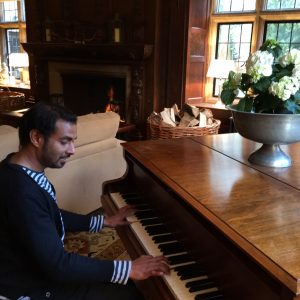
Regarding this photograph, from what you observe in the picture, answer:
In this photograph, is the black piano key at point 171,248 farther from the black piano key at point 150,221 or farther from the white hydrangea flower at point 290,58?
the white hydrangea flower at point 290,58

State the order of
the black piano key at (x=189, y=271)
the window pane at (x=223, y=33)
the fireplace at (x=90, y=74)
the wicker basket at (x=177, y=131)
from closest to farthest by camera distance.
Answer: the black piano key at (x=189, y=271)
the wicker basket at (x=177, y=131)
the window pane at (x=223, y=33)
the fireplace at (x=90, y=74)

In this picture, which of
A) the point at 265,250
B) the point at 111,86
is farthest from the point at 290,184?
the point at 111,86

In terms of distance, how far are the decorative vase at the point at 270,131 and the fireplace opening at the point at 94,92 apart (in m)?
3.57

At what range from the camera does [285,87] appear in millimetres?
1371

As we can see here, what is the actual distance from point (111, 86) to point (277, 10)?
2.43 meters

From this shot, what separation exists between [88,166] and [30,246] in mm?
1698

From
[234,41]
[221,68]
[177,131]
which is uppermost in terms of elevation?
[234,41]

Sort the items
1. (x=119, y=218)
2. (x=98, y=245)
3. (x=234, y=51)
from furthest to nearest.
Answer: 1. (x=234, y=51)
2. (x=98, y=245)
3. (x=119, y=218)

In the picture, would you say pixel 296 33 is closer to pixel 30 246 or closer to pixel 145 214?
pixel 145 214

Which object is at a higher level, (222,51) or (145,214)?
(222,51)

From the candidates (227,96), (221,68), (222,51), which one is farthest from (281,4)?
(227,96)

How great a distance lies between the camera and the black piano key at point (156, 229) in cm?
145

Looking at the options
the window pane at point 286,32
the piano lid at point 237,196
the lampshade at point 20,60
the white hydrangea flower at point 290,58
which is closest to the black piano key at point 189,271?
the piano lid at point 237,196

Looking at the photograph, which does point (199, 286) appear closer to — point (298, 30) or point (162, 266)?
point (162, 266)
